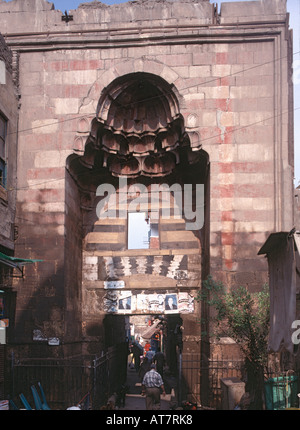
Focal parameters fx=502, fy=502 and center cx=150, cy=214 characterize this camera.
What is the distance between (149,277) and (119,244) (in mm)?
1401

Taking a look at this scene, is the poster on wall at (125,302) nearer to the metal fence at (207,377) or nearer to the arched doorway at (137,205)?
the arched doorway at (137,205)

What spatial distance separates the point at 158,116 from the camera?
14.8 metres

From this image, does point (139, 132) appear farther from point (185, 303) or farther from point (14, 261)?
point (14, 261)

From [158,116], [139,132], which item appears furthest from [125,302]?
[158,116]

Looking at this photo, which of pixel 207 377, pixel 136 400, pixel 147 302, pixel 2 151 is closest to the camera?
pixel 207 377

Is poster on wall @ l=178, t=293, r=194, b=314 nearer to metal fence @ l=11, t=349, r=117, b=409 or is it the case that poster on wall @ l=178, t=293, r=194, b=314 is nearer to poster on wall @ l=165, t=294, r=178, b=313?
poster on wall @ l=165, t=294, r=178, b=313

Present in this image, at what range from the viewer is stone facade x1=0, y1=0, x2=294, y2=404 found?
12.9 meters

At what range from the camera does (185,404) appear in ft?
39.3

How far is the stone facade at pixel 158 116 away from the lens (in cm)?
1289

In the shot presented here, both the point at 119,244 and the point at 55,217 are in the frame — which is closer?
the point at 55,217

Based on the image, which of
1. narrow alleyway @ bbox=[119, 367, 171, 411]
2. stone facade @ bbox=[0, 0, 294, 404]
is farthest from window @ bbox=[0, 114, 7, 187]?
narrow alleyway @ bbox=[119, 367, 171, 411]

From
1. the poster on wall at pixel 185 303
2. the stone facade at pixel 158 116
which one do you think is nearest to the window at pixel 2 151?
the stone facade at pixel 158 116

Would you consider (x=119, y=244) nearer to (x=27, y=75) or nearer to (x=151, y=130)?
(x=151, y=130)
